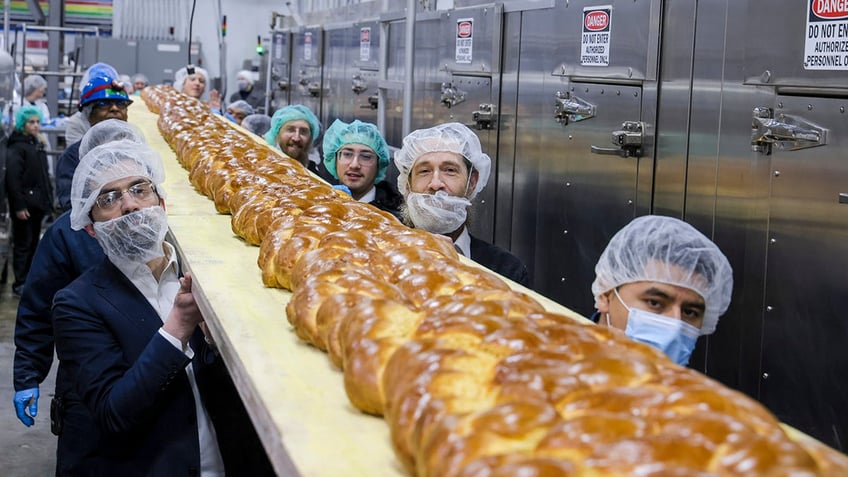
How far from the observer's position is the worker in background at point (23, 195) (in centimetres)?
922

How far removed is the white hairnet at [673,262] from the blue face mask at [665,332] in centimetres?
9

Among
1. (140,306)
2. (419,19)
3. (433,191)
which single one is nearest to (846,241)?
(433,191)

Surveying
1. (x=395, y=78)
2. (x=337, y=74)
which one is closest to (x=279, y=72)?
(x=337, y=74)

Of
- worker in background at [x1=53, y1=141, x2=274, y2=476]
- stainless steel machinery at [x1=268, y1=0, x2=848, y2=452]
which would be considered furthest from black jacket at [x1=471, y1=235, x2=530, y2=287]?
worker in background at [x1=53, y1=141, x2=274, y2=476]

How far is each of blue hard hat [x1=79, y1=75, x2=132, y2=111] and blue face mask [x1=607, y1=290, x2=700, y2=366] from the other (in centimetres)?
430

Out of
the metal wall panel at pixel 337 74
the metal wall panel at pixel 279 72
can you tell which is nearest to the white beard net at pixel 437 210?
the metal wall panel at pixel 337 74

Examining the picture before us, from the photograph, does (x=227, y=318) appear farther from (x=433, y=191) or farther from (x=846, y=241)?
(x=846, y=241)

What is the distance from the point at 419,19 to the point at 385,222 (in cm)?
414

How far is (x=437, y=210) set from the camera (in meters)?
3.33

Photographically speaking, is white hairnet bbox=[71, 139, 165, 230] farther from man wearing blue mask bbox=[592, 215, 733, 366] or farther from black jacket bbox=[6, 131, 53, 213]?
black jacket bbox=[6, 131, 53, 213]

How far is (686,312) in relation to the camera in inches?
86.1

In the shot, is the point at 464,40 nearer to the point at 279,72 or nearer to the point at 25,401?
the point at 25,401

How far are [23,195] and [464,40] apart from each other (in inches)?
209

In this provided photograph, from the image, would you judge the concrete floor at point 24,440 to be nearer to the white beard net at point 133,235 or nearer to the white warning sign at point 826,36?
the white beard net at point 133,235
